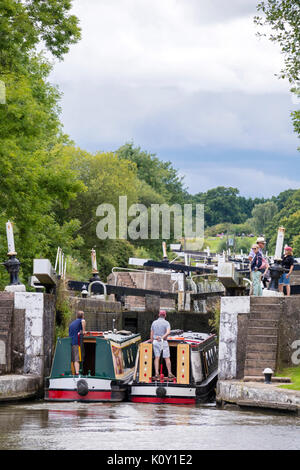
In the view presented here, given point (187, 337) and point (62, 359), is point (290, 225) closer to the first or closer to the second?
point (187, 337)

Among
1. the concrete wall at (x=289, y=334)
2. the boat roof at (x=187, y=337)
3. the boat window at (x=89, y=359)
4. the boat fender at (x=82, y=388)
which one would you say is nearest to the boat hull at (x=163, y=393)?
the boat fender at (x=82, y=388)

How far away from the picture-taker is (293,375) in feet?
74.0

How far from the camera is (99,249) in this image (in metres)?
60.9

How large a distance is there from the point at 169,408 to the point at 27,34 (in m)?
11.7

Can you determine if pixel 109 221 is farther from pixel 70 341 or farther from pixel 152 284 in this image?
pixel 70 341

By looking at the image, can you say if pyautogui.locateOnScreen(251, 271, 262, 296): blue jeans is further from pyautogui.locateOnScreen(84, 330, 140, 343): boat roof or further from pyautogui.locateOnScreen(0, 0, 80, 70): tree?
pyautogui.locateOnScreen(0, 0, 80, 70): tree

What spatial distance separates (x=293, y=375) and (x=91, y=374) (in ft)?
20.6

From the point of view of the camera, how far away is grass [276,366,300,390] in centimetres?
2102

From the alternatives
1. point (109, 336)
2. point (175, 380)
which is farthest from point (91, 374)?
point (175, 380)

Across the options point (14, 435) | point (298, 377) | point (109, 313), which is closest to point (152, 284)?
point (109, 313)

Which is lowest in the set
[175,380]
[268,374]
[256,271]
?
[175,380]

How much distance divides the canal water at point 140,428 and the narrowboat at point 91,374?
0.68 metres
